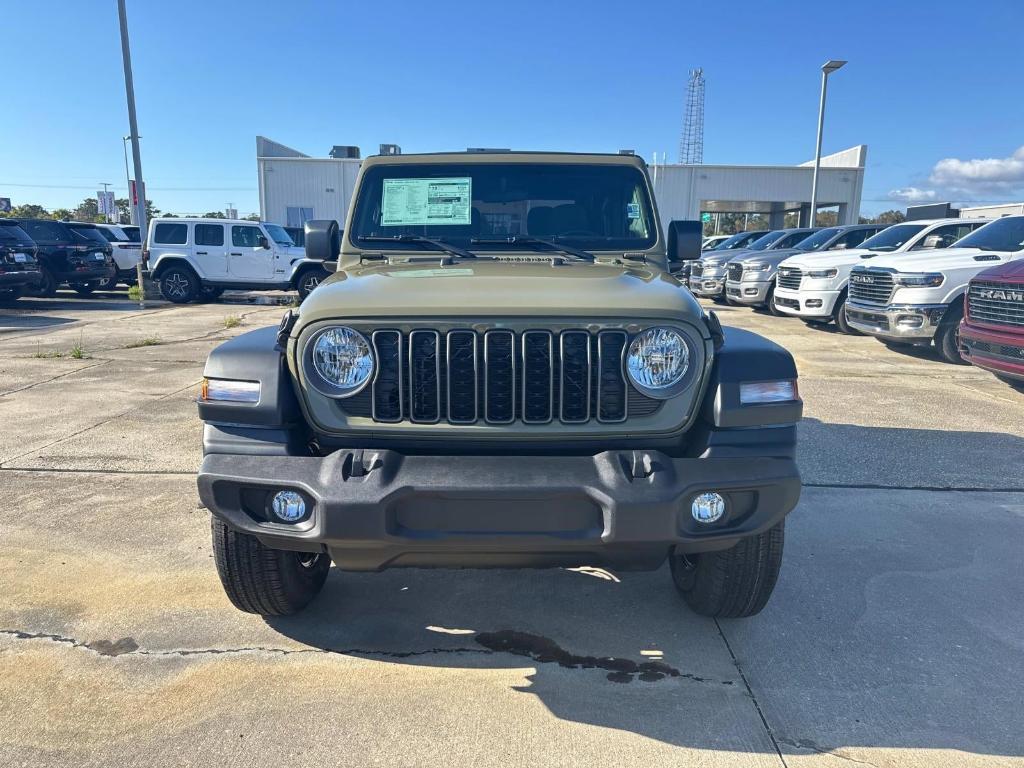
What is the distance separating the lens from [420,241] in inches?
144

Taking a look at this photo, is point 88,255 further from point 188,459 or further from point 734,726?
point 734,726

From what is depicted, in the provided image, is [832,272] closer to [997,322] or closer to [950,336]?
[950,336]

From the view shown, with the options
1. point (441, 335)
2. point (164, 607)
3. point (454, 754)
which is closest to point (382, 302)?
point (441, 335)

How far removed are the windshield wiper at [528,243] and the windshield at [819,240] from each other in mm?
11432

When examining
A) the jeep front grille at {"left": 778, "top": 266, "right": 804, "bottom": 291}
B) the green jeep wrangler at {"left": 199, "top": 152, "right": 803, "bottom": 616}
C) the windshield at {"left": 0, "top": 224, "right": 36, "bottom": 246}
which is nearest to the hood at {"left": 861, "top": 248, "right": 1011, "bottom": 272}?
the jeep front grille at {"left": 778, "top": 266, "right": 804, "bottom": 291}

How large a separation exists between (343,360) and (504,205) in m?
1.58

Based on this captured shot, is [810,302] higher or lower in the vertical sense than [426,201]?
lower

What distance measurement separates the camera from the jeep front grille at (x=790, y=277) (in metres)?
12.1

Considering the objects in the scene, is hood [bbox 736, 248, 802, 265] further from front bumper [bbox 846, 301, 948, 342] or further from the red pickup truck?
the red pickup truck

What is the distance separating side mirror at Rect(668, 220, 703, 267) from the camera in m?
3.76

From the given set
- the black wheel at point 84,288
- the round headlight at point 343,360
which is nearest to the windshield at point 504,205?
the round headlight at point 343,360

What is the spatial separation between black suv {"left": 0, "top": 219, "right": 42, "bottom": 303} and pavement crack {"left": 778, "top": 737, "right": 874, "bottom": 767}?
16030mm

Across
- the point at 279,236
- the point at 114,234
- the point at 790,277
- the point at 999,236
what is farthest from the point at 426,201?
the point at 114,234

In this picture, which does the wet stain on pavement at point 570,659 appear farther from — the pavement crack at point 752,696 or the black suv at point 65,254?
the black suv at point 65,254
